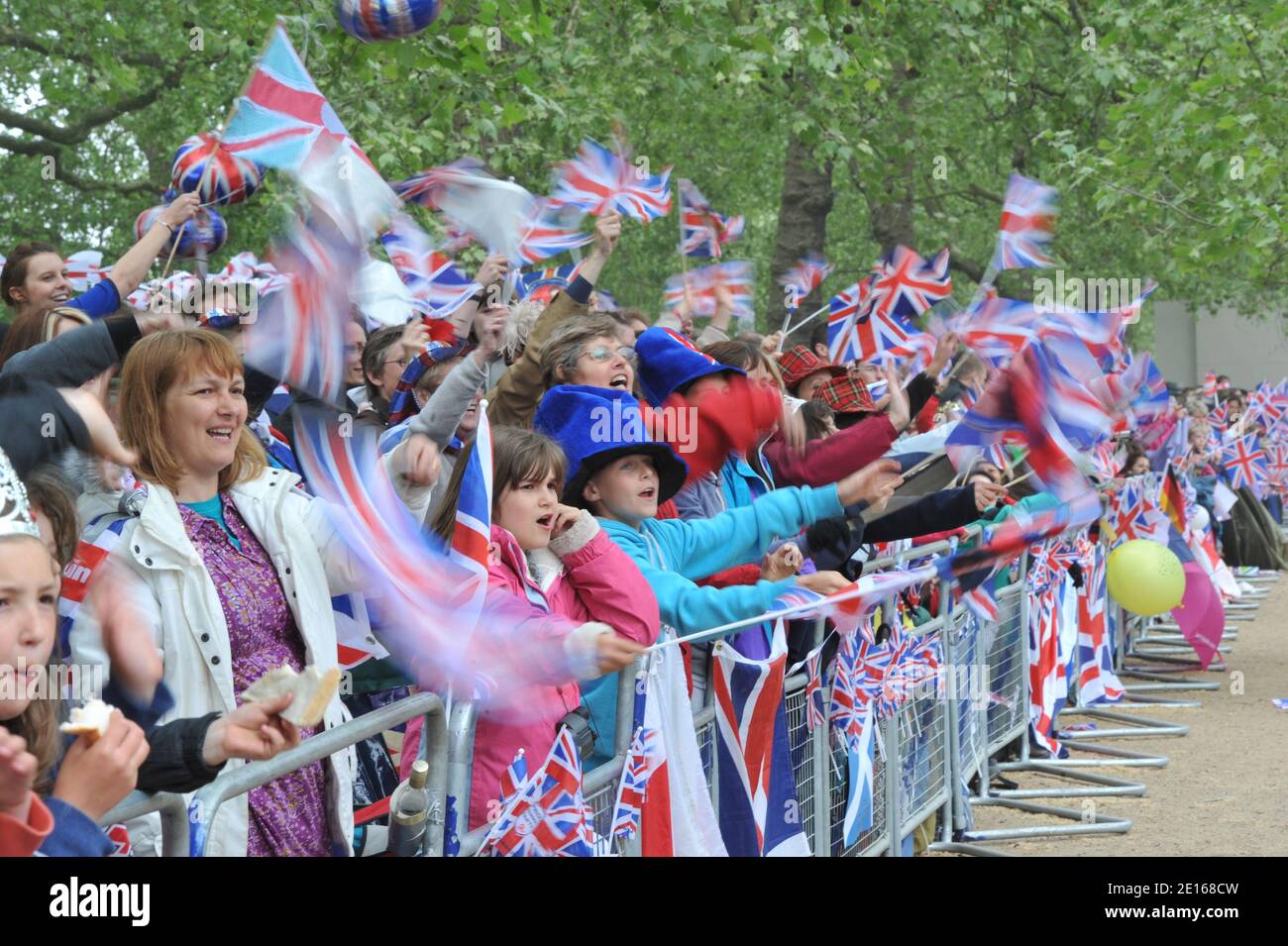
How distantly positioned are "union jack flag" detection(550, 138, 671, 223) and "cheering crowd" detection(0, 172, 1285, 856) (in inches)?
63.2

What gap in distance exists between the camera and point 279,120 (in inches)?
184

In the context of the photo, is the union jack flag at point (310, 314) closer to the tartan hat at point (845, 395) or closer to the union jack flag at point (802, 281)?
the tartan hat at point (845, 395)

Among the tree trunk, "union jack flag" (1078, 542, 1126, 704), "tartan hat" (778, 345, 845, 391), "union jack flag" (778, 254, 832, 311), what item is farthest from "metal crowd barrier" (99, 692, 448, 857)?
the tree trunk

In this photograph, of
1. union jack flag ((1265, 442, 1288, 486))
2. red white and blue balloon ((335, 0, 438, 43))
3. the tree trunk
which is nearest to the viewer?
red white and blue balloon ((335, 0, 438, 43))

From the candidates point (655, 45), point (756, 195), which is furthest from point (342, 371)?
point (756, 195)

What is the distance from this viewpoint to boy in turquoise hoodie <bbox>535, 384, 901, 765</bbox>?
14.1 feet

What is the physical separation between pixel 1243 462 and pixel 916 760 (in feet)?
39.2

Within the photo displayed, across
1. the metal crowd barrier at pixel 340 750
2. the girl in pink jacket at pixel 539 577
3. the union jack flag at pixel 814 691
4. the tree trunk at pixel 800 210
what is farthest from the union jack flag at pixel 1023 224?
the tree trunk at pixel 800 210

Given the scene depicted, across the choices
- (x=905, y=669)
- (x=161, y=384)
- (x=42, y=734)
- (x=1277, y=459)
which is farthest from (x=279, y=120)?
(x=1277, y=459)

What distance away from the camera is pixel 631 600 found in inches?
155

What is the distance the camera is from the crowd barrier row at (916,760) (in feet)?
9.02

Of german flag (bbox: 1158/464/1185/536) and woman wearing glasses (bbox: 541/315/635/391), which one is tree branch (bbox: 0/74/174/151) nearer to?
german flag (bbox: 1158/464/1185/536)

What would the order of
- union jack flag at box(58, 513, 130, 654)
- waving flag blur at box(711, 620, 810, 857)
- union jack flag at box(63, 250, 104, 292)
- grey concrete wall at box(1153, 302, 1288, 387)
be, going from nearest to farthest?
1. union jack flag at box(58, 513, 130, 654)
2. waving flag blur at box(711, 620, 810, 857)
3. union jack flag at box(63, 250, 104, 292)
4. grey concrete wall at box(1153, 302, 1288, 387)
